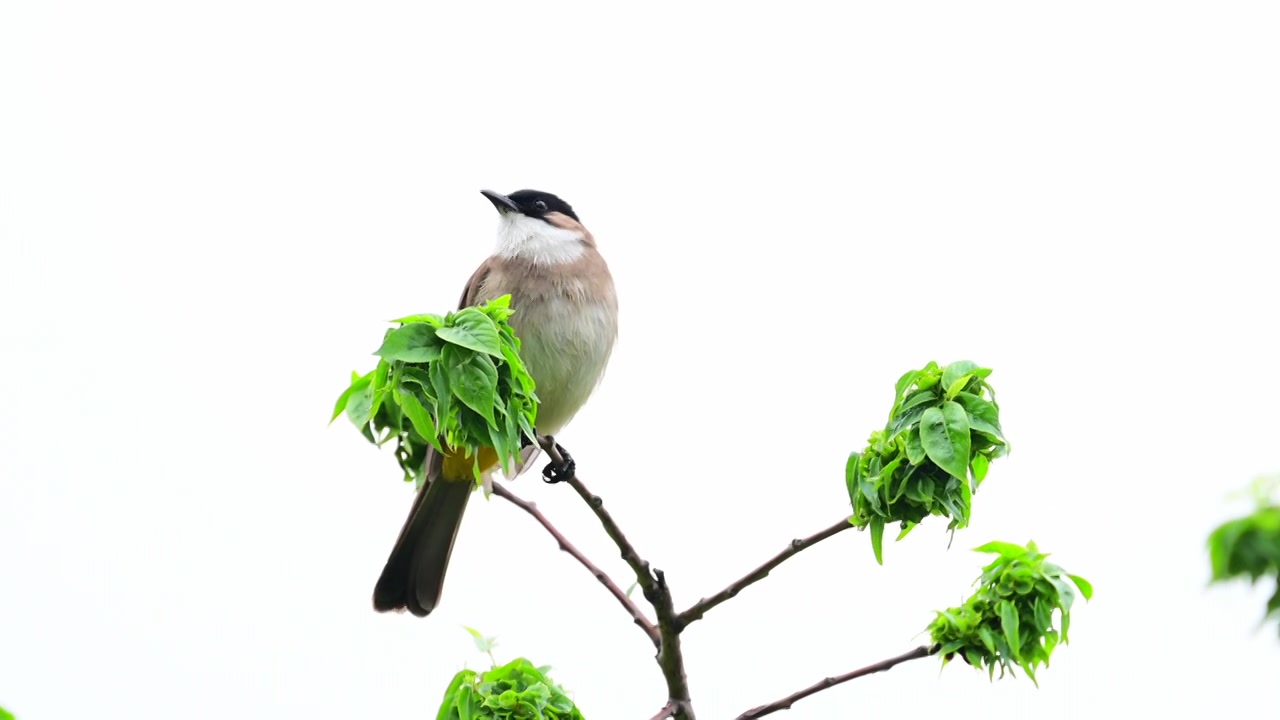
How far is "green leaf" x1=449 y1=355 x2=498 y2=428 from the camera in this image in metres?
2.97

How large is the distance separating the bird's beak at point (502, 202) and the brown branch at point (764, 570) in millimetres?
4031

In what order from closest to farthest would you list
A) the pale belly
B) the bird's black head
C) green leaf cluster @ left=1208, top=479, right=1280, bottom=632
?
green leaf cluster @ left=1208, top=479, right=1280, bottom=632 < the pale belly < the bird's black head

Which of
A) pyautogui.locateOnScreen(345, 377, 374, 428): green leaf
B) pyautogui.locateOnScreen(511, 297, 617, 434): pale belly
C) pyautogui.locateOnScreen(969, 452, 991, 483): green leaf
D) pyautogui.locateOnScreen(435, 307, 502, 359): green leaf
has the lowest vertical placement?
pyautogui.locateOnScreen(969, 452, 991, 483): green leaf

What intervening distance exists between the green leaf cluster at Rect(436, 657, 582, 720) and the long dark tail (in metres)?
2.67

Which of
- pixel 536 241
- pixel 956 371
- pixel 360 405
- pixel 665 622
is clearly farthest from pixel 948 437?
pixel 536 241

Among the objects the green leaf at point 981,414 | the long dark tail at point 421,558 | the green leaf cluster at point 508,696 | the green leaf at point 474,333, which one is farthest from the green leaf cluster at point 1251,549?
the long dark tail at point 421,558

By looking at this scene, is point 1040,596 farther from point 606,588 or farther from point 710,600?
point 606,588

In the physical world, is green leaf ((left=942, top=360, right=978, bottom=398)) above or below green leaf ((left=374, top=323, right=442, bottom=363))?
below

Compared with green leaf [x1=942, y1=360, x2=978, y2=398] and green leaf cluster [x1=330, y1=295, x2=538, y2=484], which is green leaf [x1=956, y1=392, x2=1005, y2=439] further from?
green leaf cluster [x1=330, y1=295, x2=538, y2=484]

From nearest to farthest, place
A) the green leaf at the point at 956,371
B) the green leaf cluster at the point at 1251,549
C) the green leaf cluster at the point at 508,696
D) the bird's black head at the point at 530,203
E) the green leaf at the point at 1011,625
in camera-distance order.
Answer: the green leaf cluster at the point at 1251,549 < the green leaf at the point at 1011,625 < the green leaf at the point at 956,371 < the green leaf cluster at the point at 508,696 < the bird's black head at the point at 530,203

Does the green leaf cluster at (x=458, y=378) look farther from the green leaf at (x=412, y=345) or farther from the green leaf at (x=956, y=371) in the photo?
the green leaf at (x=956, y=371)

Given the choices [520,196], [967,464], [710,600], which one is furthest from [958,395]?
[520,196]

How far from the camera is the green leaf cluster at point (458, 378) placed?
2.96 m

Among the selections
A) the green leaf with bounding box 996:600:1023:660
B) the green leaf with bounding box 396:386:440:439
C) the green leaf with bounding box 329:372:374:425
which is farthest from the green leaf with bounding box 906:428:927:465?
the green leaf with bounding box 329:372:374:425
